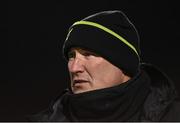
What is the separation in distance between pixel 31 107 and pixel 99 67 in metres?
0.98

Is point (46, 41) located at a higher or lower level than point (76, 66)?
lower

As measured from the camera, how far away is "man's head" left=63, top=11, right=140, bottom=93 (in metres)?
1.22

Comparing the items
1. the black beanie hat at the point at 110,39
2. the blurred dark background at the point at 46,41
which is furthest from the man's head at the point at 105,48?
the blurred dark background at the point at 46,41

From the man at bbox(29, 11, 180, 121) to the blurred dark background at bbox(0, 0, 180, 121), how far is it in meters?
0.84

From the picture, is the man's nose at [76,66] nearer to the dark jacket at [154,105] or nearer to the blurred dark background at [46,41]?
the dark jacket at [154,105]

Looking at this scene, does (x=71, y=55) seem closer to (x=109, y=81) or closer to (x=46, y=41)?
(x=109, y=81)

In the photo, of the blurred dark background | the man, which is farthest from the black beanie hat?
the blurred dark background

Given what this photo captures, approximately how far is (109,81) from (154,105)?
0.40 feet

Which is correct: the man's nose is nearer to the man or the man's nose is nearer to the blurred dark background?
the man

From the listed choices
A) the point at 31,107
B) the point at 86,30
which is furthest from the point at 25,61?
the point at 86,30

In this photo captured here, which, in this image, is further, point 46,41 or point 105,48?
point 46,41

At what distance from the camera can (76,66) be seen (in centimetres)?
121

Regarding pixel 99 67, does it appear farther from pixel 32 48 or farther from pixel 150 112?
pixel 32 48

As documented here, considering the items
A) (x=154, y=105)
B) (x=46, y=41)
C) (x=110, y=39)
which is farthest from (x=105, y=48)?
(x=46, y=41)
